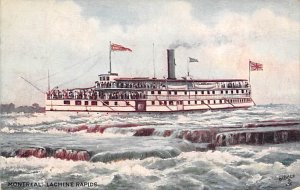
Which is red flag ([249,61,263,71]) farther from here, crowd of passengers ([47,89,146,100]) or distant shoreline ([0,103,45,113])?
distant shoreline ([0,103,45,113])

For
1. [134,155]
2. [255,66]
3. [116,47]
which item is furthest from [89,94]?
[255,66]

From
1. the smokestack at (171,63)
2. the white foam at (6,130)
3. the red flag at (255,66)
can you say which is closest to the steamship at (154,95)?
the smokestack at (171,63)

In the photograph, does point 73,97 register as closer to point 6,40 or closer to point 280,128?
point 6,40

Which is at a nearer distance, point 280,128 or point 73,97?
point 73,97

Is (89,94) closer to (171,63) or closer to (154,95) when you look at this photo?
(154,95)

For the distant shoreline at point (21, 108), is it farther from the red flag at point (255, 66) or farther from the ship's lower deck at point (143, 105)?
the red flag at point (255, 66)

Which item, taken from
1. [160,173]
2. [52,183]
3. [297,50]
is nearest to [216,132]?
[160,173]

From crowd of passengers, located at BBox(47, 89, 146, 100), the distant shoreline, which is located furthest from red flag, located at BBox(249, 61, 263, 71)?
the distant shoreline
